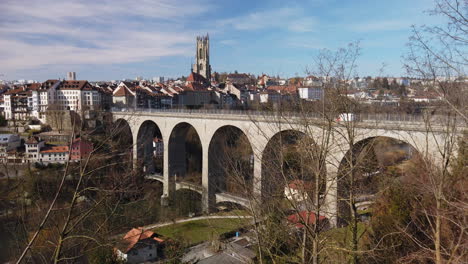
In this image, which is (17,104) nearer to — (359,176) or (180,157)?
(180,157)

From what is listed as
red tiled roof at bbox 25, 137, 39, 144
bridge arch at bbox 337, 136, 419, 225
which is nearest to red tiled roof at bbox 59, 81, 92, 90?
red tiled roof at bbox 25, 137, 39, 144

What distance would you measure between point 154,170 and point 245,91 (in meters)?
29.0

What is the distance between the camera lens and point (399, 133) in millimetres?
12594

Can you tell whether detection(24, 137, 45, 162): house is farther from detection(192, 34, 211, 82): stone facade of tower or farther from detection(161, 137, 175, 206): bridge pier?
detection(192, 34, 211, 82): stone facade of tower

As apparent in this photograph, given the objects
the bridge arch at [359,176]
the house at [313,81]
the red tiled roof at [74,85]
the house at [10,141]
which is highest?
the red tiled roof at [74,85]

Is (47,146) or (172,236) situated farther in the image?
(47,146)

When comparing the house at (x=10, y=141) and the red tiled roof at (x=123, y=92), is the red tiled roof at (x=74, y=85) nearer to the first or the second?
the red tiled roof at (x=123, y=92)

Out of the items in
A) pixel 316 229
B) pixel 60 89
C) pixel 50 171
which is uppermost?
pixel 60 89

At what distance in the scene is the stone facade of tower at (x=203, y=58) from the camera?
66438mm

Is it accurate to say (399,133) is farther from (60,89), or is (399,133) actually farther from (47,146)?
(60,89)

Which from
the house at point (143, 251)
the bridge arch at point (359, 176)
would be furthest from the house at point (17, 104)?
the bridge arch at point (359, 176)

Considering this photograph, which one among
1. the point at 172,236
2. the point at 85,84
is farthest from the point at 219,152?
the point at 85,84

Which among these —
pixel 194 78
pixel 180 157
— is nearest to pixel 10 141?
pixel 180 157

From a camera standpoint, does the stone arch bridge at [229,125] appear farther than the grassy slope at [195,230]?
No
